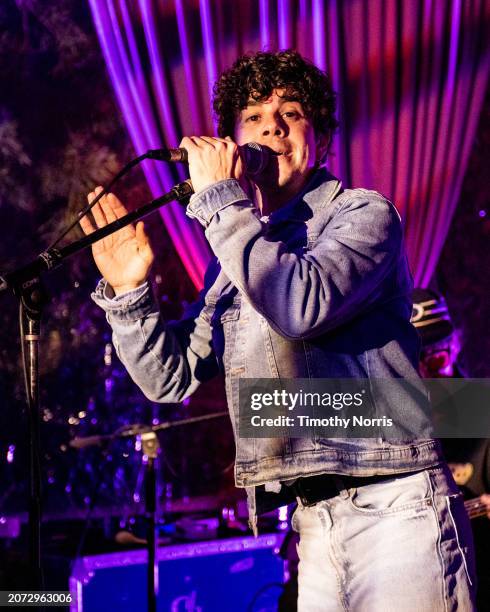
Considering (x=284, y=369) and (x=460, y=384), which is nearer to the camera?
(x=284, y=369)

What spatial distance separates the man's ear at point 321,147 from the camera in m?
1.93

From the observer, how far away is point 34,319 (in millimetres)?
1433

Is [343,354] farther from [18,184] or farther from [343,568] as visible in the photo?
[18,184]

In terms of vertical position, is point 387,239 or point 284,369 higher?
point 387,239

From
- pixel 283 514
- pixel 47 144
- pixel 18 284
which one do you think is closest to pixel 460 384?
pixel 283 514

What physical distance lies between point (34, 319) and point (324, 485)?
23.5 inches

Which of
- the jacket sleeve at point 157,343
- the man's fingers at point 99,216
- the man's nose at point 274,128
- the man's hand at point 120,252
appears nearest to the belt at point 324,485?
the jacket sleeve at point 157,343

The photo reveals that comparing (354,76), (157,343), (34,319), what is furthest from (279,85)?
(354,76)

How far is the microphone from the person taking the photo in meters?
1.52

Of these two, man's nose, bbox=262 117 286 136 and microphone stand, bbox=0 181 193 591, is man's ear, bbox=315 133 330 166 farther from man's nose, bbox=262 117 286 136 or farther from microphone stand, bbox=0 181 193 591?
microphone stand, bbox=0 181 193 591

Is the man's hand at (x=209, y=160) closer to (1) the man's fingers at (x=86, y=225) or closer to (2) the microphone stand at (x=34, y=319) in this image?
(2) the microphone stand at (x=34, y=319)

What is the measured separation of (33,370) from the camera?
1.44 metres

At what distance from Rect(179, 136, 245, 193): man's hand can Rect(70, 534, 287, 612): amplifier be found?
237 cm

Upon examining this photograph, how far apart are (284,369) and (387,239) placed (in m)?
0.31
